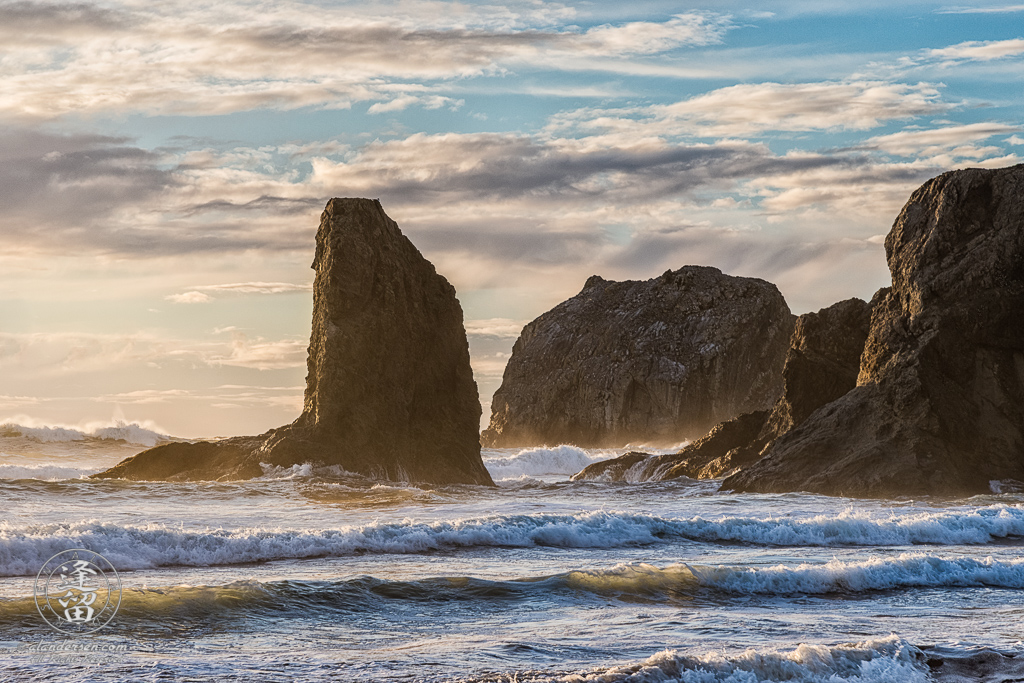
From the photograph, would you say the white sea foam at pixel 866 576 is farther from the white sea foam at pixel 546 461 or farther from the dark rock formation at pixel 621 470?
the white sea foam at pixel 546 461

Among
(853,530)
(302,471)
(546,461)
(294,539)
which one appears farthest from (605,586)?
(546,461)

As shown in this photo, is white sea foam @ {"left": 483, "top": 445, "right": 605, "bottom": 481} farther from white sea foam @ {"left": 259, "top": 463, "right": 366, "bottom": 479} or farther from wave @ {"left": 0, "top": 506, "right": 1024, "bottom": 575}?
wave @ {"left": 0, "top": 506, "right": 1024, "bottom": 575}

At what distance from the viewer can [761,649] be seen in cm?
1040

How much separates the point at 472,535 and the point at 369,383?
1573 centimetres

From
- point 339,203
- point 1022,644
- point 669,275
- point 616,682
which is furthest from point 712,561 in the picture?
point 669,275

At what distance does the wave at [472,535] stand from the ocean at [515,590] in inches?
1.9

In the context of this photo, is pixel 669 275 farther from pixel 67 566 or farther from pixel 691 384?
pixel 67 566

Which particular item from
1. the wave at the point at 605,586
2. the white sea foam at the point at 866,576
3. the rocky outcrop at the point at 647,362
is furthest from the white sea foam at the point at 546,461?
the wave at the point at 605,586

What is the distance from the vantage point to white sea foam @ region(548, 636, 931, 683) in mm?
9188

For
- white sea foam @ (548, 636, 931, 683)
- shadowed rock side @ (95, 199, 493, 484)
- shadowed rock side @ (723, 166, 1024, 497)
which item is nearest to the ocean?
white sea foam @ (548, 636, 931, 683)

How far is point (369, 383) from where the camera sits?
34.1 metres

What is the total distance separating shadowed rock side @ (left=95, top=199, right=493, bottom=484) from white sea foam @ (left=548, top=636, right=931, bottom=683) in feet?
77.4

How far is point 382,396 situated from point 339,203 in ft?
23.1

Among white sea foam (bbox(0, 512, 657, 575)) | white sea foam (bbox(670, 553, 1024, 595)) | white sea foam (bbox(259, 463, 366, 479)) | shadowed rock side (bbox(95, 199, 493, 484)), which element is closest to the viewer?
white sea foam (bbox(670, 553, 1024, 595))
